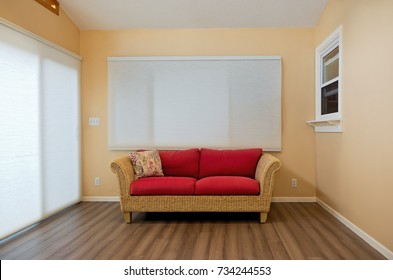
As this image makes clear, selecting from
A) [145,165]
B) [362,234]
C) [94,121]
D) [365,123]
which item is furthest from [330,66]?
[94,121]

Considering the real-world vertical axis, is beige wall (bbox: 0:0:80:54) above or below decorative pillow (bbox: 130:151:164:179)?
above

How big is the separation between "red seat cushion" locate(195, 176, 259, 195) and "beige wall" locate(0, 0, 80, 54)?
8.89ft

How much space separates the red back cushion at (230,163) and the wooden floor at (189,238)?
553mm

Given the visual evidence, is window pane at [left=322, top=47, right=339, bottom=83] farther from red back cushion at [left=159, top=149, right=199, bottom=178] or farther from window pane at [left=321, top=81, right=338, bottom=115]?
red back cushion at [left=159, top=149, right=199, bottom=178]

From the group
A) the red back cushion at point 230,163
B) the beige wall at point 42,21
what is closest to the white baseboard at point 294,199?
the red back cushion at point 230,163

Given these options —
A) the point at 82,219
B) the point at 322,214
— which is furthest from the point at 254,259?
the point at 82,219

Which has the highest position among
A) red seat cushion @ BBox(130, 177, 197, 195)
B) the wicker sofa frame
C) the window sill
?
the window sill

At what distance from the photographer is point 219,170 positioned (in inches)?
139

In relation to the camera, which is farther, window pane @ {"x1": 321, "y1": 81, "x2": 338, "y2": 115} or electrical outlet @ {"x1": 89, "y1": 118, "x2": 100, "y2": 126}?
electrical outlet @ {"x1": 89, "y1": 118, "x2": 100, "y2": 126}

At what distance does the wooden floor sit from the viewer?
226 centimetres

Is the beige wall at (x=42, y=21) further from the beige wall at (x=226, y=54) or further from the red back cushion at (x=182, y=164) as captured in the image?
the red back cushion at (x=182, y=164)

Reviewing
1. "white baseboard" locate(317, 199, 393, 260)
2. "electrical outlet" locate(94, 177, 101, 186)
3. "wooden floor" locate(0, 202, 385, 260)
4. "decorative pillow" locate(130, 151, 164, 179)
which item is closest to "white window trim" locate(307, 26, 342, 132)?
"white baseboard" locate(317, 199, 393, 260)

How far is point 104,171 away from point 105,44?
2011mm

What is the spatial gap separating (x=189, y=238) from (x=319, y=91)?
2.82 m
